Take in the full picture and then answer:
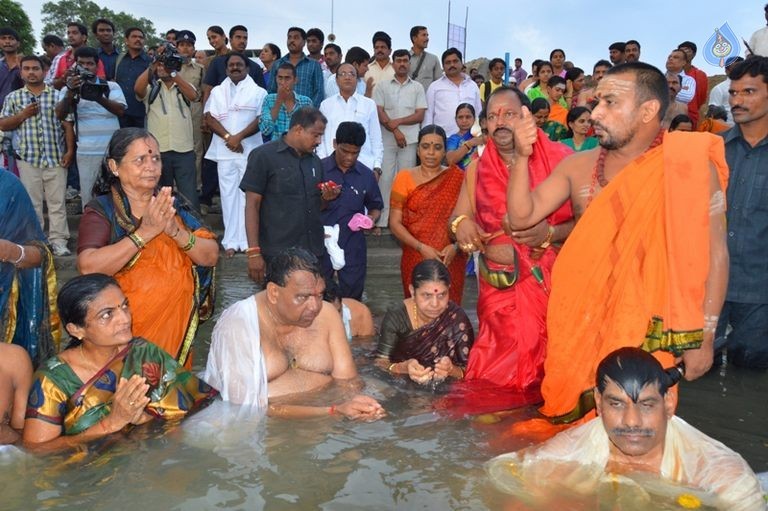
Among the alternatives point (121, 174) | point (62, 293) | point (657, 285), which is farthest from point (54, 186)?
point (657, 285)

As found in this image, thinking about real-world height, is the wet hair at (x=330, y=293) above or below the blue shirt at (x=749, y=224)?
below

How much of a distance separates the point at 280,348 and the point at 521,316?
1.50 meters

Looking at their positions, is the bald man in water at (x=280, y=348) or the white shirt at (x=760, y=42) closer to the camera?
the bald man in water at (x=280, y=348)

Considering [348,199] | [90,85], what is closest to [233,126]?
[90,85]

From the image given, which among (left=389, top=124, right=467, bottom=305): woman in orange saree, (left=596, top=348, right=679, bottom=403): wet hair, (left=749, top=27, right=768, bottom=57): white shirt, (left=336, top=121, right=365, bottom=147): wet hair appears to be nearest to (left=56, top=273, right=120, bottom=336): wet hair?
(left=596, top=348, right=679, bottom=403): wet hair

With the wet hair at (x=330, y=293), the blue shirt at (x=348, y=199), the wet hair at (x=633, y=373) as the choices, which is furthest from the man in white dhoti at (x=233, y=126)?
the wet hair at (x=633, y=373)

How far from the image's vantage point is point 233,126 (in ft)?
28.3

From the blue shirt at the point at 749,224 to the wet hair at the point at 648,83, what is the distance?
1967 millimetres

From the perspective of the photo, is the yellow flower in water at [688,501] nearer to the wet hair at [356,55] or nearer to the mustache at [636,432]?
the mustache at [636,432]

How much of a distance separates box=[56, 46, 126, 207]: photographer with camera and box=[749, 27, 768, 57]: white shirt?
6.97 metres

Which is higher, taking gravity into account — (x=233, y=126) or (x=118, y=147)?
(x=233, y=126)

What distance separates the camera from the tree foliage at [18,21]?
28.1 meters

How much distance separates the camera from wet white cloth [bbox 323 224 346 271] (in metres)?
6.41

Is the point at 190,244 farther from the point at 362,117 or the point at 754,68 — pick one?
the point at 362,117
